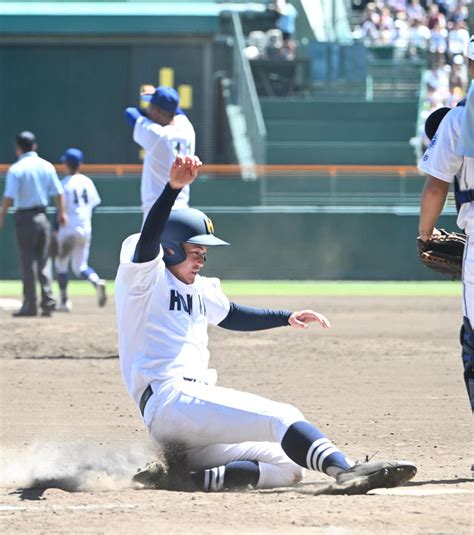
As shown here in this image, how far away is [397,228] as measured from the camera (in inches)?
794

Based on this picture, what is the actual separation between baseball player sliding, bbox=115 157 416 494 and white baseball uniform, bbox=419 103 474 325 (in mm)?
739

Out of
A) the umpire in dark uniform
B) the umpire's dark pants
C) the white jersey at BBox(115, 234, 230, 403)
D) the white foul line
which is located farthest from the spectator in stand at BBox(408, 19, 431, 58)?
the white foul line

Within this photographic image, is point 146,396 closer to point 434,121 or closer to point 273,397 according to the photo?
point 434,121

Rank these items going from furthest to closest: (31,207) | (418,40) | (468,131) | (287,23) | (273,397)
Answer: (287,23)
(418,40)
(31,207)
(273,397)
(468,131)

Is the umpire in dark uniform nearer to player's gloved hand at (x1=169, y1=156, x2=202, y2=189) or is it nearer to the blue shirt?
the blue shirt

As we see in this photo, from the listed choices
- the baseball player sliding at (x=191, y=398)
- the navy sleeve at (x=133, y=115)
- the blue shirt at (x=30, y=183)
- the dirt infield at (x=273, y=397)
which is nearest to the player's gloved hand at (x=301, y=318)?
the baseball player sliding at (x=191, y=398)

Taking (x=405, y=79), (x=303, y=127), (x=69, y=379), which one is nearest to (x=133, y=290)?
(x=69, y=379)

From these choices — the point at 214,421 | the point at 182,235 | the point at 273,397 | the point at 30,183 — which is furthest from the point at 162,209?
the point at 30,183

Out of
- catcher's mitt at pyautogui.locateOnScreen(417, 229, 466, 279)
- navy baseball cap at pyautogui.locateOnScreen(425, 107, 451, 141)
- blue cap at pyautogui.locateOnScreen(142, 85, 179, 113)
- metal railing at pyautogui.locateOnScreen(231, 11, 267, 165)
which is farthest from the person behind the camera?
metal railing at pyautogui.locateOnScreen(231, 11, 267, 165)

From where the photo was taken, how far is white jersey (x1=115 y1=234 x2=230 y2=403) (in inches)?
222

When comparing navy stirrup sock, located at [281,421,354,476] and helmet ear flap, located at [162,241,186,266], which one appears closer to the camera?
navy stirrup sock, located at [281,421,354,476]

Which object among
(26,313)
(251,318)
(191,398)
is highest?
(251,318)

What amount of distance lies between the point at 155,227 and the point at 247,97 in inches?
741

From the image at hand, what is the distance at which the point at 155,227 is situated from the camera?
533cm
